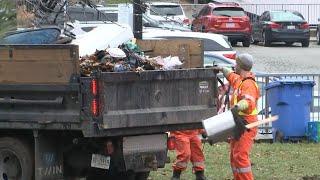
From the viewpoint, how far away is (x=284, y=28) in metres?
31.2

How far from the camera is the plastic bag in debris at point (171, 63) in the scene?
27.8ft

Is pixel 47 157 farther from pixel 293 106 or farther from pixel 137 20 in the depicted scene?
pixel 293 106

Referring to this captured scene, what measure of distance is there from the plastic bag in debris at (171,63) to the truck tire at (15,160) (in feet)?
5.86

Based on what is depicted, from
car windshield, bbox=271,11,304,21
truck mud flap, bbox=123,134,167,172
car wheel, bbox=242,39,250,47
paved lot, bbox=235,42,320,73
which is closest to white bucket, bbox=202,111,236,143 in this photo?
truck mud flap, bbox=123,134,167,172

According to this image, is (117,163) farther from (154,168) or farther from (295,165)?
(295,165)

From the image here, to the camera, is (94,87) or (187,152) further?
(187,152)

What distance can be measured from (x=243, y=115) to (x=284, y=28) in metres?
23.4

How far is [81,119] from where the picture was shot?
752cm

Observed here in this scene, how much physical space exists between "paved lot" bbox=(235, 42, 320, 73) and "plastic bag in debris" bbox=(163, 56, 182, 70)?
1430 cm

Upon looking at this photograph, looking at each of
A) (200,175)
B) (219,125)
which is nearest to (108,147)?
(219,125)

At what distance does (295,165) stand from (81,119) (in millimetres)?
4214

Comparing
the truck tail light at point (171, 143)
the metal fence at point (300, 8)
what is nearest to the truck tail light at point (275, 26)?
the metal fence at point (300, 8)

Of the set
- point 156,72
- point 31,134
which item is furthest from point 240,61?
point 31,134

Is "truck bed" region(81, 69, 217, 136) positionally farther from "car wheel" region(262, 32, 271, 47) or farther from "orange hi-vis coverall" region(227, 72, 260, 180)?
"car wheel" region(262, 32, 271, 47)
